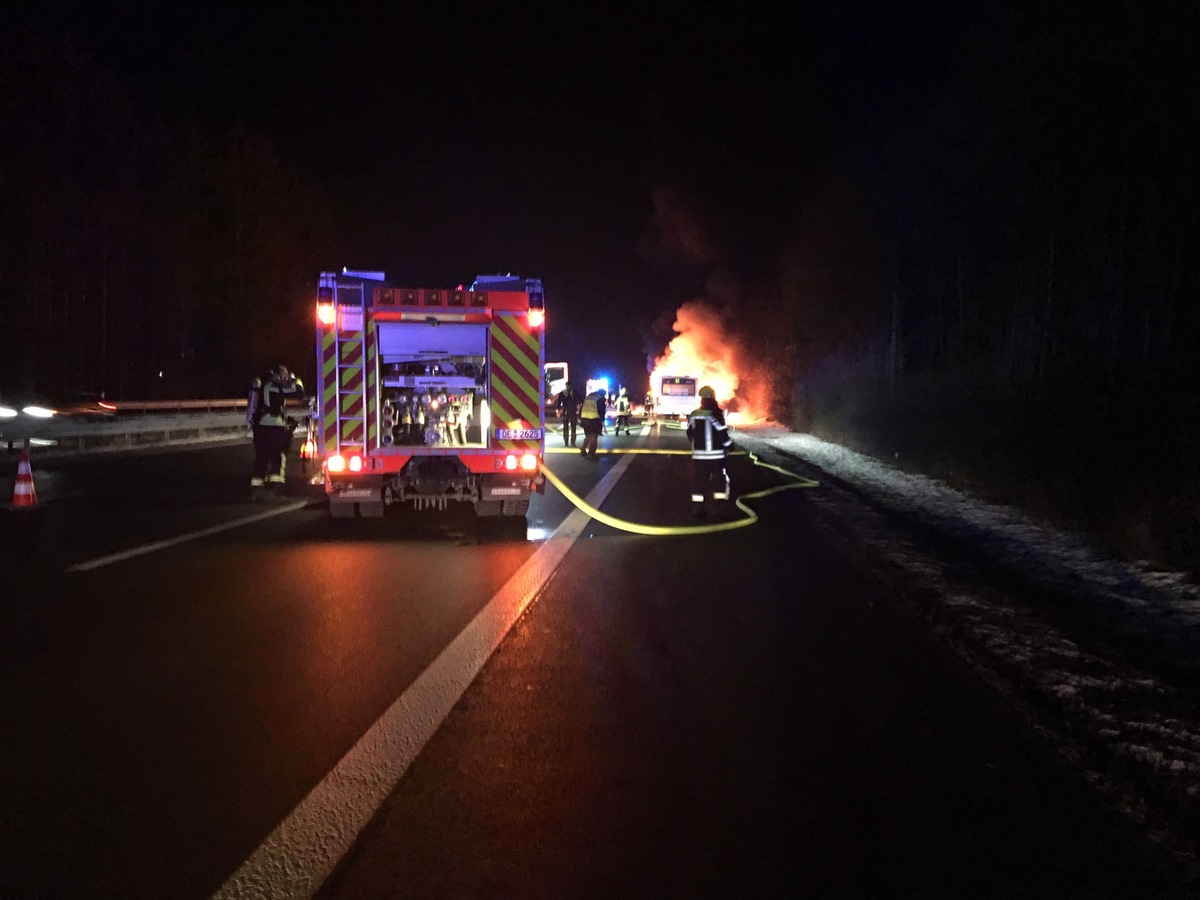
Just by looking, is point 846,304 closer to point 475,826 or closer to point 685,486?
point 685,486

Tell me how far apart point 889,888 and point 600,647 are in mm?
3396

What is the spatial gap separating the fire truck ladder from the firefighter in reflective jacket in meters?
4.14

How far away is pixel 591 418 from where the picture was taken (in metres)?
23.0

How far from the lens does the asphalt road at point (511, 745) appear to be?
12.3 feet

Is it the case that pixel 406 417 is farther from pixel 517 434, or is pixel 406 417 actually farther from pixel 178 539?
pixel 178 539

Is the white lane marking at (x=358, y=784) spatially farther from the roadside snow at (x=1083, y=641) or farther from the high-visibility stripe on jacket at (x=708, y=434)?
the high-visibility stripe on jacket at (x=708, y=434)

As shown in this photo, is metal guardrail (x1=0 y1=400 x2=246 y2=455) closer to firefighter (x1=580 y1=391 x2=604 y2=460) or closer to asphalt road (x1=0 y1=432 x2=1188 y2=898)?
firefighter (x1=580 y1=391 x2=604 y2=460)

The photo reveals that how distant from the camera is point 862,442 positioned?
90.0ft

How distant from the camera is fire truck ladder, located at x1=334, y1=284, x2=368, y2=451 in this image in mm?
11383

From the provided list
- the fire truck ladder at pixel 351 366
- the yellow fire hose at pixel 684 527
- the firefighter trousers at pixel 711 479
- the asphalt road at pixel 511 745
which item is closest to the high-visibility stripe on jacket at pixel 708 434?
the firefighter trousers at pixel 711 479

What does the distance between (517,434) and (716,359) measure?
49633 mm

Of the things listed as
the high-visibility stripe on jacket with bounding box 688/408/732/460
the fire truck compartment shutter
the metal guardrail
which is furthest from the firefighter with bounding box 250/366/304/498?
the metal guardrail

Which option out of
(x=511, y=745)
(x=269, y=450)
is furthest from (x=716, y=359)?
(x=511, y=745)

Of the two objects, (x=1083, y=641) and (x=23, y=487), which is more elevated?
(x=23, y=487)
